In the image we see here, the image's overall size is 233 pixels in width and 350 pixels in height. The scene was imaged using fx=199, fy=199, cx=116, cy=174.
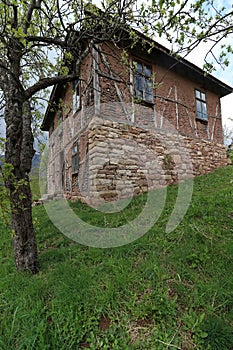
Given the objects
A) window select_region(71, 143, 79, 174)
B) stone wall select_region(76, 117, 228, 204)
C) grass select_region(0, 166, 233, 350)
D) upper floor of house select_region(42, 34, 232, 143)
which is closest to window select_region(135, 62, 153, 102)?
upper floor of house select_region(42, 34, 232, 143)

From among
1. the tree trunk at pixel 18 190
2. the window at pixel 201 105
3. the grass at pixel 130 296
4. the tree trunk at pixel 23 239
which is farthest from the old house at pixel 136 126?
the grass at pixel 130 296

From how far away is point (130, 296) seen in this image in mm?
1767

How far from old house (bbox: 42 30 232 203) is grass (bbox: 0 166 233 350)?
2.83 metres

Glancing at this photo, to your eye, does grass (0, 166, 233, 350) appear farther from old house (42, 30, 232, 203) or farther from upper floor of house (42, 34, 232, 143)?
upper floor of house (42, 34, 232, 143)

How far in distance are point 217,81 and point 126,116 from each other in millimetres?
5551

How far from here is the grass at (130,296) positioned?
143cm

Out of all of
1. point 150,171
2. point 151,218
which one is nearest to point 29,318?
point 151,218

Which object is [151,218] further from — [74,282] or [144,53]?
[144,53]

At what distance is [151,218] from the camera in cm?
337

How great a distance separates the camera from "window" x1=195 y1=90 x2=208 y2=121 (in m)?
8.38

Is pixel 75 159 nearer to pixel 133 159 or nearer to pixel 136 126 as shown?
pixel 133 159

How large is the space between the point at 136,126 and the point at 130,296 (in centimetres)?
511

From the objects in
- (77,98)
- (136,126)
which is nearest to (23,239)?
(136,126)

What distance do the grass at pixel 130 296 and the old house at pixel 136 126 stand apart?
9.30 ft
